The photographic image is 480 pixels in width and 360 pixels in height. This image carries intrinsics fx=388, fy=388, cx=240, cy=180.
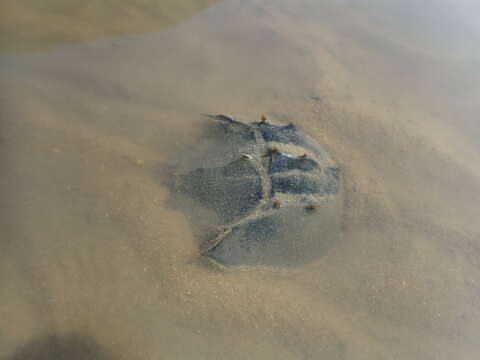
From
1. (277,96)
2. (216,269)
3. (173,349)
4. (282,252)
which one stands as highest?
(277,96)

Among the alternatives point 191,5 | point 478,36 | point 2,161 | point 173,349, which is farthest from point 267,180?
point 478,36

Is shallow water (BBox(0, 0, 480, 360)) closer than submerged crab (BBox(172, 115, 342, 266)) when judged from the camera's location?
Yes

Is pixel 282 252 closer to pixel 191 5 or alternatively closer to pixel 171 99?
pixel 171 99

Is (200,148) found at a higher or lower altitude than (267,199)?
lower

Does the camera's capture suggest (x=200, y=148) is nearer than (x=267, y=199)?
No
